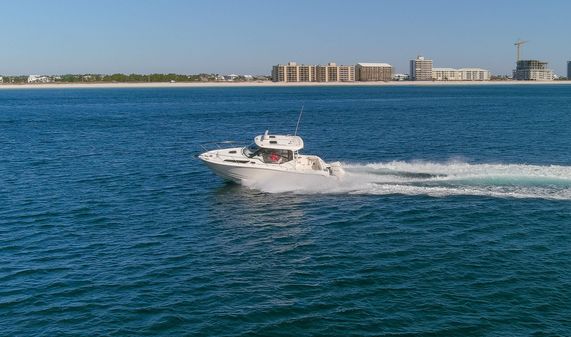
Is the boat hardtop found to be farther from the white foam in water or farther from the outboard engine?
the outboard engine

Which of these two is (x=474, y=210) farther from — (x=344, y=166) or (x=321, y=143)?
(x=321, y=143)

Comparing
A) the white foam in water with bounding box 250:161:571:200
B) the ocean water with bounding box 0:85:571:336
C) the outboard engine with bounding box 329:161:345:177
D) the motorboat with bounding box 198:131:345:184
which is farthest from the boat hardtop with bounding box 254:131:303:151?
the ocean water with bounding box 0:85:571:336

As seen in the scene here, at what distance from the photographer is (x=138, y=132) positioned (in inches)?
3396

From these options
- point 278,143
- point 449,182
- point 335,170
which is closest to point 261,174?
point 278,143

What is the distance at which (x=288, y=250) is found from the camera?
92.0ft

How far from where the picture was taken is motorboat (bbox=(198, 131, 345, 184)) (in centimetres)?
4034

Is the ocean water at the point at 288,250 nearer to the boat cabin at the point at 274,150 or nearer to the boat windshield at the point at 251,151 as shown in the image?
the boat cabin at the point at 274,150

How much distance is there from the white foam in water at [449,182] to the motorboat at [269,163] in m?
0.58

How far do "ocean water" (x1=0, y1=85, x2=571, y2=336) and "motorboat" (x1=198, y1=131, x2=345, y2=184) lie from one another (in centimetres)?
104

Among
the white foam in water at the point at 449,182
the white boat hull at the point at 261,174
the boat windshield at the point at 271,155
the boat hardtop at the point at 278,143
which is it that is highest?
the boat hardtop at the point at 278,143

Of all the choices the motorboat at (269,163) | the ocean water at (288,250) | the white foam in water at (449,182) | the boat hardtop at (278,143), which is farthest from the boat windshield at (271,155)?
the ocean water at (288,250)

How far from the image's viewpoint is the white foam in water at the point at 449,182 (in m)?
37.9

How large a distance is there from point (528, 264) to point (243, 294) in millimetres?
12861

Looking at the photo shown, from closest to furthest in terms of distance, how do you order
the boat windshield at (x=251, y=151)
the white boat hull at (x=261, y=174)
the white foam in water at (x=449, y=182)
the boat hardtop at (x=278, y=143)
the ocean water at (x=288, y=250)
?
the ocean water at (x=288, y=250), the white foam in water at (x=449, y=182), the white boat hull at (x=261, y=174), the boat hardtop at (x=278, y=143), the boat windshield at (x=251, y=151)
